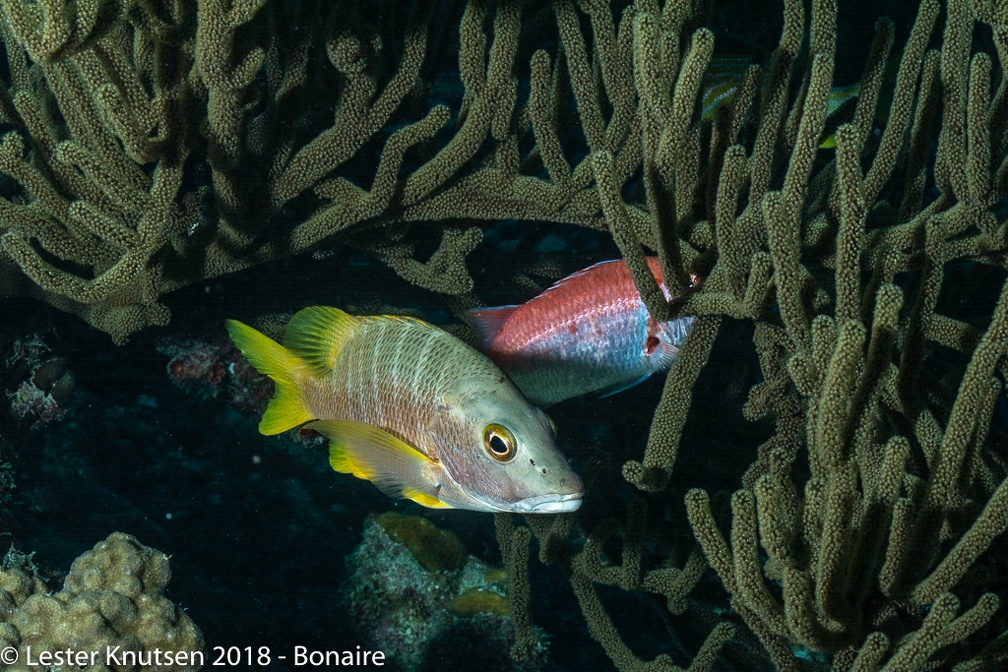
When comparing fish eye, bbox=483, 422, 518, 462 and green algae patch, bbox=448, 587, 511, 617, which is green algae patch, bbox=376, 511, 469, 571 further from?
fish eye, bbox=483, 422, 518, 462

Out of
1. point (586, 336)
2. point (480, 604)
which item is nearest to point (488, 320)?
point (586, 336)

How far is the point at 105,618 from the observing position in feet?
8.27

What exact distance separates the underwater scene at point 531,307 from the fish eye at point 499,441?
2 centimetres

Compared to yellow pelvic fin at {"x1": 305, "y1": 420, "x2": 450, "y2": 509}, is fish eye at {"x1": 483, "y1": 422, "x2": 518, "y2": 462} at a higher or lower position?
higher

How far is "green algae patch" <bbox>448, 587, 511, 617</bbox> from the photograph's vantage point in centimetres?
466

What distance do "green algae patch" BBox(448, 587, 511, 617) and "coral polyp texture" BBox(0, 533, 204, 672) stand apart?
2259 mm

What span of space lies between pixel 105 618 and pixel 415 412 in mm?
1546

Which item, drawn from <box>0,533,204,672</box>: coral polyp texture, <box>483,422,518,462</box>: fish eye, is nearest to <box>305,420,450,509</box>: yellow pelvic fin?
<box>483,422,518,462</box>: fish eye

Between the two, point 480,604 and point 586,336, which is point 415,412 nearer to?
point 586,336

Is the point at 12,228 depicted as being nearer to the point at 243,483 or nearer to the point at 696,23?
the point at 243,483

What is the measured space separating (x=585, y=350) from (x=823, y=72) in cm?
138

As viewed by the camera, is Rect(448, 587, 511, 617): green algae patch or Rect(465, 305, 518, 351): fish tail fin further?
Rect(448, 587, 511, 617): green algae patch

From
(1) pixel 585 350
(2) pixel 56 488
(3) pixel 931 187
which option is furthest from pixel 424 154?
(3) pixel 931 187

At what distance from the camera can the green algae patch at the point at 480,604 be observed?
15.3ft
